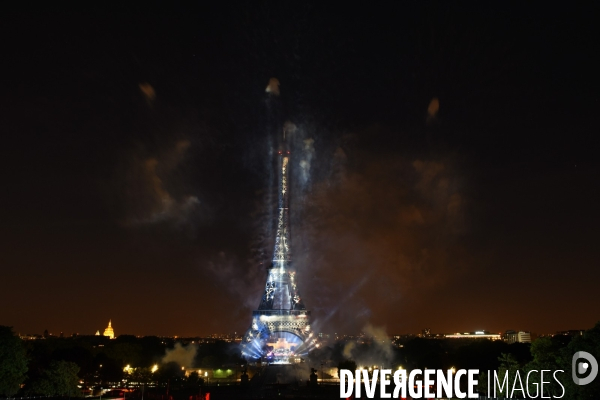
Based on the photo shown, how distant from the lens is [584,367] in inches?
1866

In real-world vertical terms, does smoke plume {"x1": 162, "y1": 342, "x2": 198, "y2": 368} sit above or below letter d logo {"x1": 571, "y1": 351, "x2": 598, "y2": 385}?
above

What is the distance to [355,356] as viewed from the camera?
144m

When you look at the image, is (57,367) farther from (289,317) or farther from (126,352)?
(289,317)

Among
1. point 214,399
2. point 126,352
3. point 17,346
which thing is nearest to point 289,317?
point 126,352

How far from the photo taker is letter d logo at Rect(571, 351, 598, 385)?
4666 centimetres

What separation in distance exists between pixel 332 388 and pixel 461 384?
13.2m

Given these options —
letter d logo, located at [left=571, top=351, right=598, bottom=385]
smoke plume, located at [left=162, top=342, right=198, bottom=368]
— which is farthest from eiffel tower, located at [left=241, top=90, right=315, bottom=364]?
letter d logo, located at [left=571, top=351, right=598, bottom=385]

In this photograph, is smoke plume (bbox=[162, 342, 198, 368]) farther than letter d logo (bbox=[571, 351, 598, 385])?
Yes

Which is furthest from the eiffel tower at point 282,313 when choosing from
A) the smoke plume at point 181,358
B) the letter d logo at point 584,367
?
the letter d logo at point 584,367

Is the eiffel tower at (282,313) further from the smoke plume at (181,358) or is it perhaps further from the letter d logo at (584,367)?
the letter d logo at (584,367)

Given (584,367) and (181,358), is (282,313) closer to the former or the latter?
(181,358)

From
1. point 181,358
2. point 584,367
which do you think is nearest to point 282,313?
point 181,358

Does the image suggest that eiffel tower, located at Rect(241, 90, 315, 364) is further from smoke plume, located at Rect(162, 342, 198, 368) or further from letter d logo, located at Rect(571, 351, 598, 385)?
letter d logo, located at Rect(571, 351, 598, 385)

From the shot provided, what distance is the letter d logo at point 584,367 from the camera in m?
46.7
